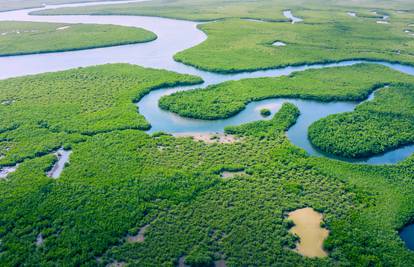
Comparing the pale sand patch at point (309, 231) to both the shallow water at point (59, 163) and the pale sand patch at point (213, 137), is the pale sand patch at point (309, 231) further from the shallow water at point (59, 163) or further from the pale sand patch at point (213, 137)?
the shallow water at point (59, 163)

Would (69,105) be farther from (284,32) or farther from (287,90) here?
(284,32)

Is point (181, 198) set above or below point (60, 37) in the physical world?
below

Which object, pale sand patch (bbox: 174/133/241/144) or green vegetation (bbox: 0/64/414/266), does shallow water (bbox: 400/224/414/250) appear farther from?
pale sand patch (bbox: 174/133/241/144)

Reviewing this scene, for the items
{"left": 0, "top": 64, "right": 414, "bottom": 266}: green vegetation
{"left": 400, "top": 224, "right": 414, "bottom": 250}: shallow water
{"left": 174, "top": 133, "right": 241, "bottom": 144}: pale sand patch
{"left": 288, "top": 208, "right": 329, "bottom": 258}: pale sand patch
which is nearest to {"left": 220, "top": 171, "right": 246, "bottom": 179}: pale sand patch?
{"left": 0, "top": 64, "right": 414, "bottom": 266}: green vegetation

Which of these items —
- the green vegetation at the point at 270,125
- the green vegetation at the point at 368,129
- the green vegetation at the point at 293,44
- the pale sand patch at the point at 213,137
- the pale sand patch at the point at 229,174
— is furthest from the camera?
the green vegetation at the point at 293,44

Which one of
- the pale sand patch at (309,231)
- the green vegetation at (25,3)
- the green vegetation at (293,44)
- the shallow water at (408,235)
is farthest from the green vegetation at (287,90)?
the green vegetation at (25,3)

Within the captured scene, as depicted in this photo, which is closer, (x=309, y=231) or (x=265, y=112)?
(x=309, y=231)

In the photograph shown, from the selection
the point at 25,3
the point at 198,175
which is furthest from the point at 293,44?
the point at 25,3
